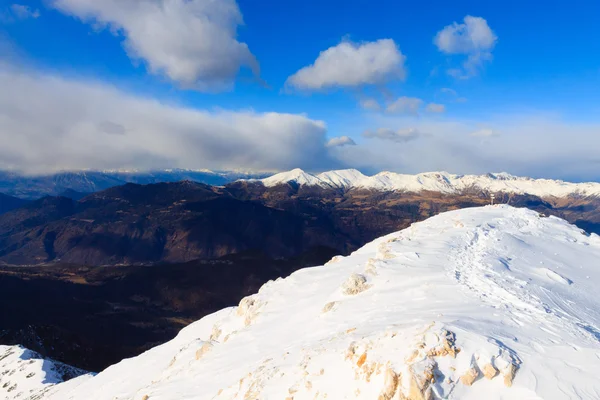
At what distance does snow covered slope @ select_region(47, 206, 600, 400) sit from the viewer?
52.0ft

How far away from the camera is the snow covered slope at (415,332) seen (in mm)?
15852

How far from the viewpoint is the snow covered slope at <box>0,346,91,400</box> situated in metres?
61.0

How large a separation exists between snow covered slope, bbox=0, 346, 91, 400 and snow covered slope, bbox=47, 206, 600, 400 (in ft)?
72.4

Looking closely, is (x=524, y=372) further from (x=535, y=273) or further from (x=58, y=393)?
(x=58, y=393)

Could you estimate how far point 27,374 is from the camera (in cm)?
6706

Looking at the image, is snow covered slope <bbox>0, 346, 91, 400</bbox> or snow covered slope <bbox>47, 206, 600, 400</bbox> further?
snow covered slope <bbox>0, 346, 91, 400</bbox>

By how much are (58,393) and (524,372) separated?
6296 cm

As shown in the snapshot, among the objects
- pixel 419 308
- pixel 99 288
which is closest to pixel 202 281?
pixel 99 288

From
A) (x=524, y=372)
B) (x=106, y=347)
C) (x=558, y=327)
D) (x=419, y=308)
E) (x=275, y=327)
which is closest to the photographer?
(x=524, y=372)

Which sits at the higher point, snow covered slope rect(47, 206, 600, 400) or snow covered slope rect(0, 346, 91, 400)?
snow covered slope rect(47, 206, 600, 400)

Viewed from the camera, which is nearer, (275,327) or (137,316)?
(275,327)

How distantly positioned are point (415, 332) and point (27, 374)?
81130 mm

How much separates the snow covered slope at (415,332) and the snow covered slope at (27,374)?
72.4 feet

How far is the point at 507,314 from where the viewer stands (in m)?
21.3
